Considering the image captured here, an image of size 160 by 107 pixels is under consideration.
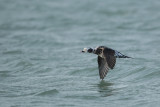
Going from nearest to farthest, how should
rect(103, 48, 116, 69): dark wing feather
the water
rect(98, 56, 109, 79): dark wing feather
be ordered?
1. the water
2. rect(103, 48, 116, 69): dark wing feather
3. rect(98, 56, 109, 79): dark wing feather

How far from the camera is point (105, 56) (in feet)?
42.9

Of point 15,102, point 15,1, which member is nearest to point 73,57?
point 15,102

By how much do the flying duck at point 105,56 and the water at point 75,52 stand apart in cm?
49

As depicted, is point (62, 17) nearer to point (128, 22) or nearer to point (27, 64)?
point (128, 22)

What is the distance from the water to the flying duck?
1.61ft

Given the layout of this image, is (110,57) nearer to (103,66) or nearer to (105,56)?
(105,56)

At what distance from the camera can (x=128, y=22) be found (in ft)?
81.4

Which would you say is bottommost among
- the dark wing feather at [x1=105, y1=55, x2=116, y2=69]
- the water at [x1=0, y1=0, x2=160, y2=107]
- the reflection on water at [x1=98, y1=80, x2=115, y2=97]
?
the water at [x1=0, y1=0, x2=160, y2=107]

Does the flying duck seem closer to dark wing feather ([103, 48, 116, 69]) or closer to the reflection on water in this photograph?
dark wing feather ([103, 48, 116, 69])

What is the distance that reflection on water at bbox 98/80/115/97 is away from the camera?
42.4 feet

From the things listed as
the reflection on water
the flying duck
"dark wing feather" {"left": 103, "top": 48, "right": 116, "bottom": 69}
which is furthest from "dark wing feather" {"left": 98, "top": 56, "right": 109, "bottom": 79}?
"dark wing feather" {"left": 103, "top": 48, "right": 116, "bottom": 69}

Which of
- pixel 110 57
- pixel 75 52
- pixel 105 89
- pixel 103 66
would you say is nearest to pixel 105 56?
pixel 110 57

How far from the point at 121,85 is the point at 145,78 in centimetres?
119

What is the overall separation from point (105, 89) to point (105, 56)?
0.93 meters
